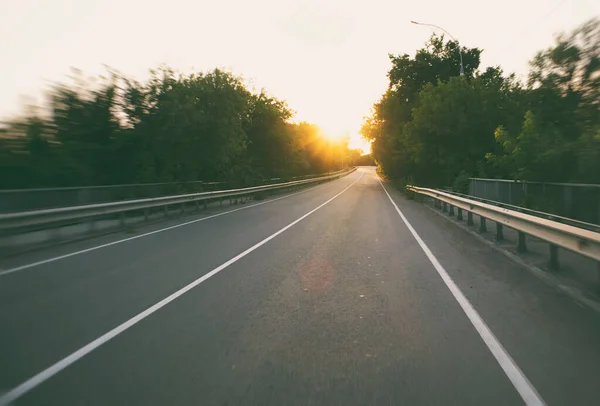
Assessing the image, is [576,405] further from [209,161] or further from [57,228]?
[209,161]

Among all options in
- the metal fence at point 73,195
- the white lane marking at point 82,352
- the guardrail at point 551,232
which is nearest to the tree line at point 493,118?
the guardrail at point 551,232

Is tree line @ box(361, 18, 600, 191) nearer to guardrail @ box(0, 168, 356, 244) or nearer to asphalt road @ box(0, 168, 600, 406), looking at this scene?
asphalt road @ box(0, 168, 600, 406)

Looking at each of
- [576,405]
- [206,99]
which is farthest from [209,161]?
[576,405]

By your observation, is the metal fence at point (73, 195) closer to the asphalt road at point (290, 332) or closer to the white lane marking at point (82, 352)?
the asphalt road at point (290, 332)

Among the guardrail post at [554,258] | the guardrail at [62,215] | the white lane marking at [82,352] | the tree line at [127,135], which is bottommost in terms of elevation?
the guardrail post at [554,258]

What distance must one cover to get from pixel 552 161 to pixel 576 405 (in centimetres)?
1245

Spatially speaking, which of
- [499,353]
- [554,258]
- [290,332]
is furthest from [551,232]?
[290,332]

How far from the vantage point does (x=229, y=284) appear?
764cm

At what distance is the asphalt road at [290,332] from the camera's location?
12.8 ft

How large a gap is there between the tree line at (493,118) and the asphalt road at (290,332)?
6359 mm

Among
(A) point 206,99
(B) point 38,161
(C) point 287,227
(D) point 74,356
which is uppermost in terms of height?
(A) point 206,99

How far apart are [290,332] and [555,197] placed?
1050 cm

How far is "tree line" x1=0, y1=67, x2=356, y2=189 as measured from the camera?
17953mm

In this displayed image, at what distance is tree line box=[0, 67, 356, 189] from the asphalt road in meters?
9.53
